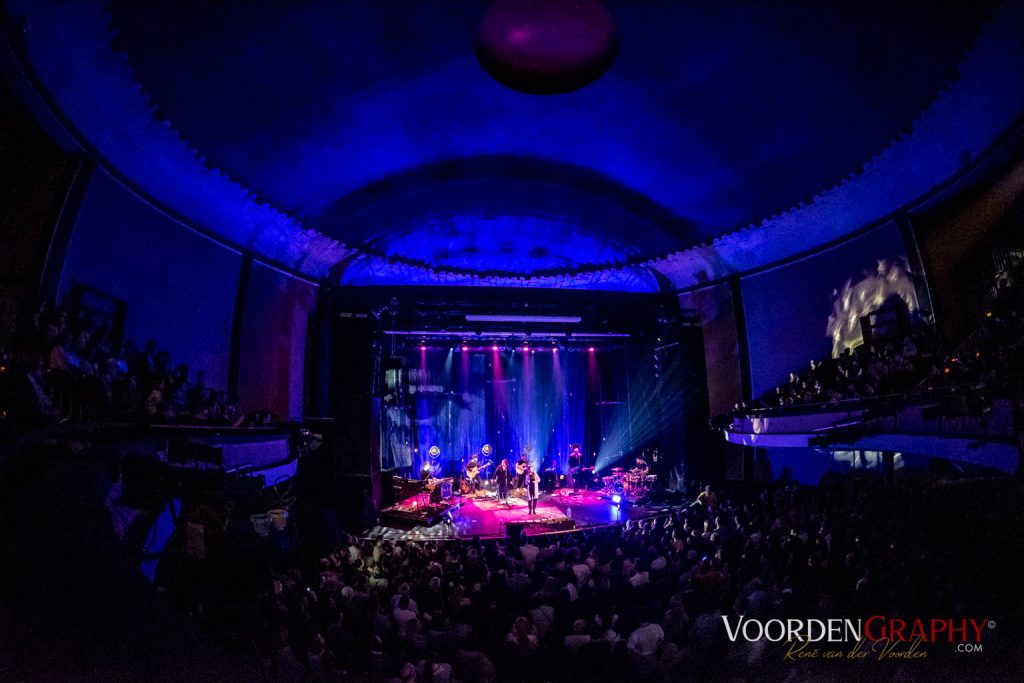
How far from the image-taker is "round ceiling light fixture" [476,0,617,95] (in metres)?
4.77

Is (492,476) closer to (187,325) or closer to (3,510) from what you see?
(187,325)

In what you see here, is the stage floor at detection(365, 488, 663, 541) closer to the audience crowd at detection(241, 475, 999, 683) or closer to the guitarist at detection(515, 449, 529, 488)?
the guitarist at detection(515, 449, 529, 488)

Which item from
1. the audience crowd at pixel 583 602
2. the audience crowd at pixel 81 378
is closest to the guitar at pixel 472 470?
the audience crowd at pixel 81 378

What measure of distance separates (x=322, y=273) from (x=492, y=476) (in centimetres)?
877

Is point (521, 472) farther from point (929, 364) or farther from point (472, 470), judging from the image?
point (929, 364)

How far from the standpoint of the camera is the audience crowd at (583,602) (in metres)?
3.04

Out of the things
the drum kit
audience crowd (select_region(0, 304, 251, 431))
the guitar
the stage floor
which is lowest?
the stage floor

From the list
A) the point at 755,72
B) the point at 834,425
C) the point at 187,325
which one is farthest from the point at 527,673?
the point at 187,325

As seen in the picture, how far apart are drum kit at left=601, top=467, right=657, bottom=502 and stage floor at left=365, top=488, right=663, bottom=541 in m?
0.73

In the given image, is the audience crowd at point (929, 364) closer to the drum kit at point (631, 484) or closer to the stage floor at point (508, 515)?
the drum kit at point (631, 484)

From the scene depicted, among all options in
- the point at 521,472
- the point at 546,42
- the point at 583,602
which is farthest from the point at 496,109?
the point at 521,472

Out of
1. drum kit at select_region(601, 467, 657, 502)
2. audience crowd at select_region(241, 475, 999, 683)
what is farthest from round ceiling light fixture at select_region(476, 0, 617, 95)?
drum kit at select_region(601, 467, 657, 502)

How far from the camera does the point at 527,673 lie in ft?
10.0

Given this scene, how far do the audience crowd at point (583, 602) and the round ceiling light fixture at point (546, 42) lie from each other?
5491 mm
